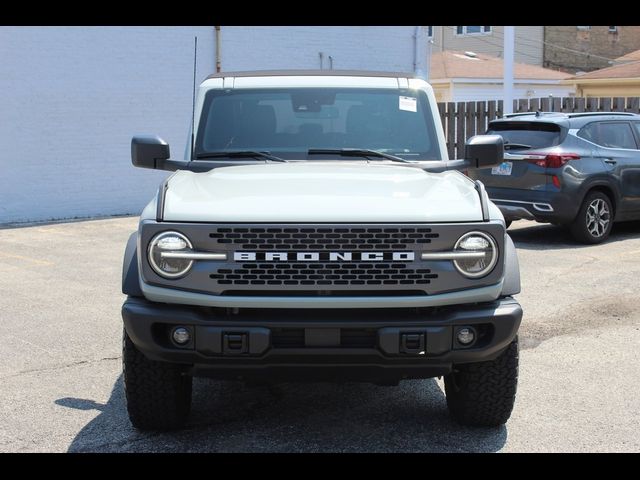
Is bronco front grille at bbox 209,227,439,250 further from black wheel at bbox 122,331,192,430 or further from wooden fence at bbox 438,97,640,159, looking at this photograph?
wooden fence at bbox 438,97,640,159

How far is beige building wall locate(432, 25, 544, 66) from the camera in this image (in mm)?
39562

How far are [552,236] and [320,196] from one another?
8.71 meters

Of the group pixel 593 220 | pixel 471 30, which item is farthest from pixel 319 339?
pixel 471 30

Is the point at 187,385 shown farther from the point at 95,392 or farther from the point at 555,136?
the point at 555,136

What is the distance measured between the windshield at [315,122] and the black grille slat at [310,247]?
134cm

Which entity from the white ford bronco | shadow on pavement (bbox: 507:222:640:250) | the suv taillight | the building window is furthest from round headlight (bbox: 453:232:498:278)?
the building window

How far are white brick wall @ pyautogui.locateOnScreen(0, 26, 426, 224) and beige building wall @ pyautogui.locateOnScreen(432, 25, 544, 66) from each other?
24.7 metres

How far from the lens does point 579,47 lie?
3984cm

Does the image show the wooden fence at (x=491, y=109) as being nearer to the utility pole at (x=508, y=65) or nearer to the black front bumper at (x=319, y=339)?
the utility pole at (x=508, y=65)

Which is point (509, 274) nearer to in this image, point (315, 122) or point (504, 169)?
point (315, 122)

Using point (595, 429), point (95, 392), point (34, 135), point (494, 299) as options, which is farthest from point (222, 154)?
point (34, 135)

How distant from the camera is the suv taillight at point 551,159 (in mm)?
11195

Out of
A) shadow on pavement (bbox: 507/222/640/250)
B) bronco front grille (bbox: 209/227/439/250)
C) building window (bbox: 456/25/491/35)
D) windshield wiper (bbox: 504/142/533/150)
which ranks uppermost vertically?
building window (bbox: 456/25/491/35)

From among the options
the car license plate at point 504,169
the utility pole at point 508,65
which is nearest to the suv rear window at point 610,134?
the car license plate at point 504,169
